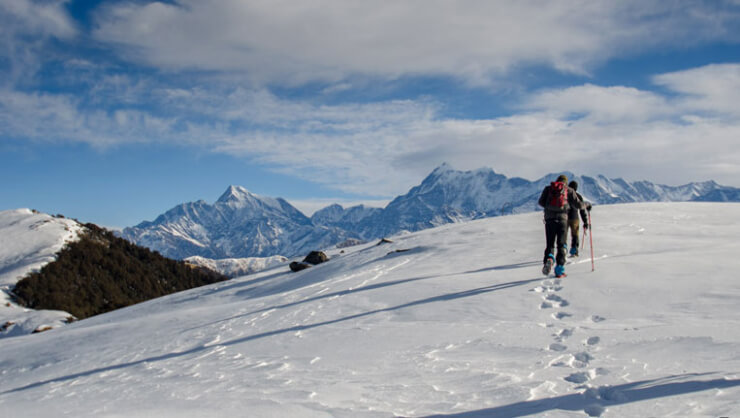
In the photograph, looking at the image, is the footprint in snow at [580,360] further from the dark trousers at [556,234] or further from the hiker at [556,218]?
the dark trousers at [556,234]

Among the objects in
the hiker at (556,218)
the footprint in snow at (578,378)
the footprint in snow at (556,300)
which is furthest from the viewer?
the hiker at (556,218)

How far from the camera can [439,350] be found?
8.12 metres

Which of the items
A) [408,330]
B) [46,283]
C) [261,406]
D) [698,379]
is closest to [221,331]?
[408,330]

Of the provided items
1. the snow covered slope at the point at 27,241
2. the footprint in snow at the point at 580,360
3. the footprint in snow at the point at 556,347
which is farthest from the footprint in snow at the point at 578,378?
the snow covered slope at the point at 27,241

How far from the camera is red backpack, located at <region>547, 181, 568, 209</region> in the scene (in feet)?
45.4

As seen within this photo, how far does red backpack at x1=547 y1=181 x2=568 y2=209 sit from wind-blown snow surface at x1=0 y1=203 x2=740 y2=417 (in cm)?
208

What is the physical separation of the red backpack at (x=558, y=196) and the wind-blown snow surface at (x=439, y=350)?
208 centimetres

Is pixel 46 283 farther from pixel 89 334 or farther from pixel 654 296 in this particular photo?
pixel 654 296

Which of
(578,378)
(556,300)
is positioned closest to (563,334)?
(578,378)

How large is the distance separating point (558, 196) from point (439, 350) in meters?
7.97

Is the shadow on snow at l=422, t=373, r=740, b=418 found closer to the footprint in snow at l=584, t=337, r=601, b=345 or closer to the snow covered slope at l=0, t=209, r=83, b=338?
the footprint in snow at l=584, t=337, r=601, b=345

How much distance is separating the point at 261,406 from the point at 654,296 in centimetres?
869

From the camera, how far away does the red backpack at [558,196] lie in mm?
13844

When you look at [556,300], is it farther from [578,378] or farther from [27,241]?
[27,241]
